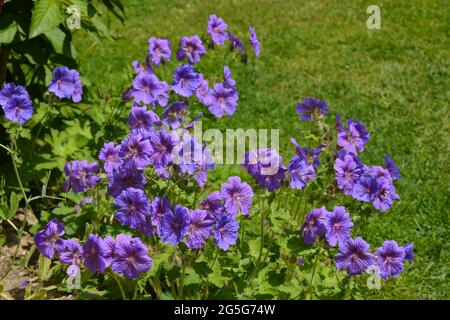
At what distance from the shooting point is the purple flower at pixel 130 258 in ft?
6.59

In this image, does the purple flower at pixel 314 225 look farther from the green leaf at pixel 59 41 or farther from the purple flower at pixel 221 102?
the green leaf at pixel 59 41

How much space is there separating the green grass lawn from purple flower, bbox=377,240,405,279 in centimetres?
76

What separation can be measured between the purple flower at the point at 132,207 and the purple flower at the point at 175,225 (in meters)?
0.08

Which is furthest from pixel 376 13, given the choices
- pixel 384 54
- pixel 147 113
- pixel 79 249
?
pixel 79 249

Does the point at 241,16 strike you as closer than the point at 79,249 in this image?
No

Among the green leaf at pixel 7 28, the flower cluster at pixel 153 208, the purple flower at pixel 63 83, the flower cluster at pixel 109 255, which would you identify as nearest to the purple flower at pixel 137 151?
the flower cluster at pixel 153 208

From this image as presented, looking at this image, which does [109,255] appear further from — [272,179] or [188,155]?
[272,179]

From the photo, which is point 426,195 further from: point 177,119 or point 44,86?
point 44,86

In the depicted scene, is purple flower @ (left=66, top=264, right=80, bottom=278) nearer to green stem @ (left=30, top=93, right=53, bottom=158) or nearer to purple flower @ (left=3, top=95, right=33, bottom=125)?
purple flower @ (left=3, top=95, right=33, bottom=125)

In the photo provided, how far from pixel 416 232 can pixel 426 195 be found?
0.34m

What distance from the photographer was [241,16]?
5750mm

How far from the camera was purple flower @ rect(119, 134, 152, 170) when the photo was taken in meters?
2.06

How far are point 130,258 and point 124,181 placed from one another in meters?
0.27

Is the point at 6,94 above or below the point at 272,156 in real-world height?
above
